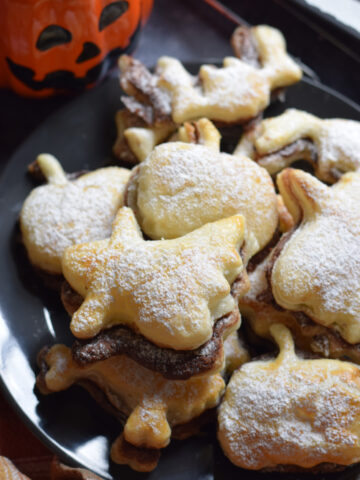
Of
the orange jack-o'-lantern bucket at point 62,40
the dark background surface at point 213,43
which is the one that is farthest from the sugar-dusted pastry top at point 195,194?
the dark background surface at point 213,43

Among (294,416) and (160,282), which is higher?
(160,282)

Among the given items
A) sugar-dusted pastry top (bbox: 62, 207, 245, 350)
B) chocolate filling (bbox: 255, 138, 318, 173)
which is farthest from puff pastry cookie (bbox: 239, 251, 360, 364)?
chocolate filling (bbox: 255, 138, 318, 173)

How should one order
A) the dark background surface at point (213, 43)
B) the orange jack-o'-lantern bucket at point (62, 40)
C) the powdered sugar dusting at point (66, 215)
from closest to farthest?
the powdered sugar dusting at point (66, 215) < the orange jack-o'-lantern bucket at point (62, 40) < the dark background surface at point (213, 43)

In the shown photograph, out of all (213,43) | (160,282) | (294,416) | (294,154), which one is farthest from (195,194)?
(213,43)

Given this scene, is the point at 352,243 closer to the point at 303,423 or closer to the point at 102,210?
the point at 303,423

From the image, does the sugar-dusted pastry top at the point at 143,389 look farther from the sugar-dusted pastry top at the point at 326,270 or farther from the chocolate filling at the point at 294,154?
the chocolate filling at the point at 294,154

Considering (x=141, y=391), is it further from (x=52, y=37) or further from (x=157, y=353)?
(x=52, y=37)

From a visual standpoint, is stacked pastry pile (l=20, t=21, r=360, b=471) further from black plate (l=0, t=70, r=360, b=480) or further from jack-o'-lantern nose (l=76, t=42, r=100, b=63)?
jack-o'-lantern nose (l=76, t=42, r=100, b=63)
